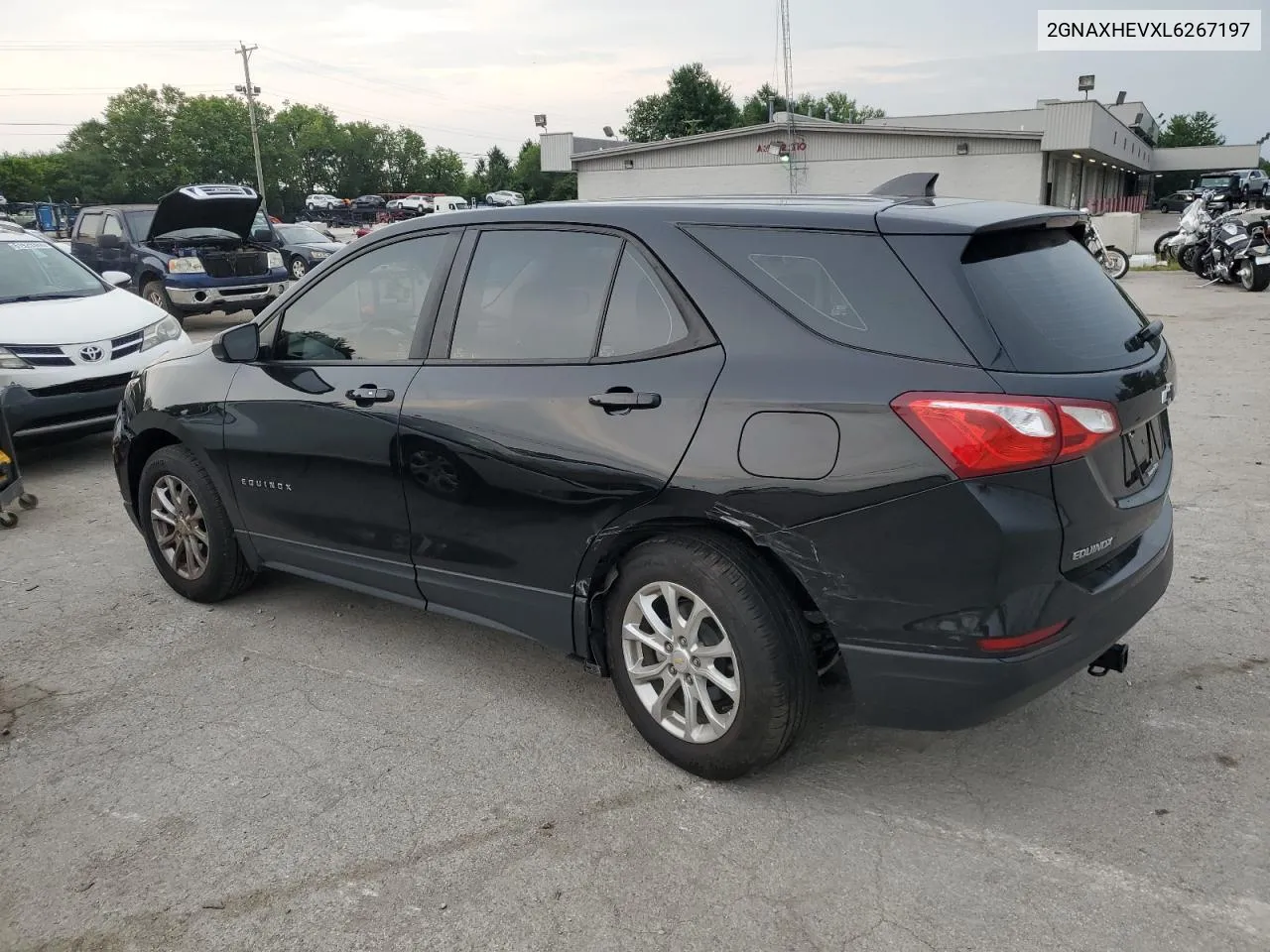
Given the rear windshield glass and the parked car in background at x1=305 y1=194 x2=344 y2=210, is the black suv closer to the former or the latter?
the rear windshield glass

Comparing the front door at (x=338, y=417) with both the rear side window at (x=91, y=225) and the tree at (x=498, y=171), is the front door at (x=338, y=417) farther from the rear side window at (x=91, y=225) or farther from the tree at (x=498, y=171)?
the tree at (x=498, y=171)

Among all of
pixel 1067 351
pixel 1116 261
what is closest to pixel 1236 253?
pixel 1116 261

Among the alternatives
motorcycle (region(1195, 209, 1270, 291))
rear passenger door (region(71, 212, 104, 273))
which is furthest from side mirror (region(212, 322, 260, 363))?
motorcycle (region(1195, 209, 1270, 291))

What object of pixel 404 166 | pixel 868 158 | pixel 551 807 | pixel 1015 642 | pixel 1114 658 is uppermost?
pixel 404 166

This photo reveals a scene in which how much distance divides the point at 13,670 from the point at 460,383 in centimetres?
227

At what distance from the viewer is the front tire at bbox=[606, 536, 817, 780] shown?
9.35 feet

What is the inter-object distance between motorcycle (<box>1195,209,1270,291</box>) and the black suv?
54.1 feet

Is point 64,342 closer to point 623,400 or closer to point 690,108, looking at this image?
point 623,400

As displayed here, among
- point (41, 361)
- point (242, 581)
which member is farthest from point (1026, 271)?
point (41, 361)

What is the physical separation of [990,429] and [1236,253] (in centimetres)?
1818

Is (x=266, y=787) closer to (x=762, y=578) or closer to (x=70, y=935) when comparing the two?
(x=70, y=935)

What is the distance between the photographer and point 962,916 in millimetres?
2498

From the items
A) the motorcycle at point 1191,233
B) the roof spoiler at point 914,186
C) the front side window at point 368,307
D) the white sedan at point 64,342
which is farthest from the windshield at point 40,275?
the motorcycle at point 1191,233

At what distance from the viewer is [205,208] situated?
14359 millimetres
